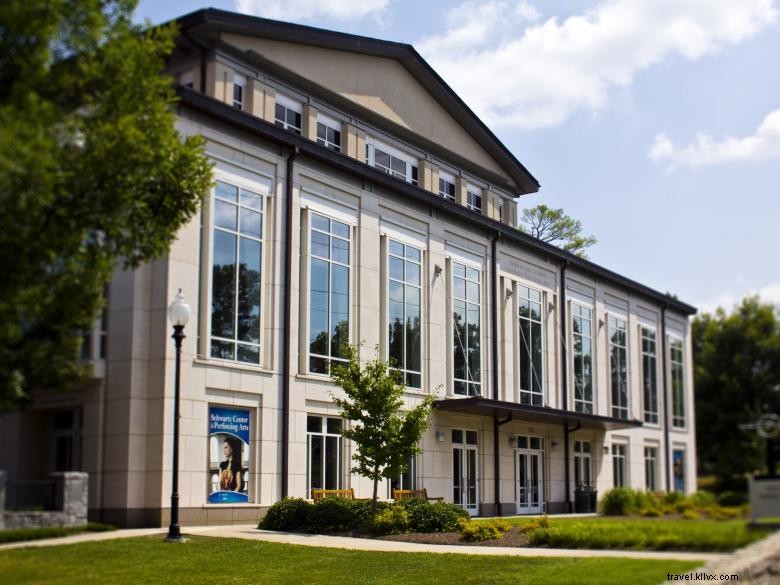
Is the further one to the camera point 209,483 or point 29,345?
point 209,483

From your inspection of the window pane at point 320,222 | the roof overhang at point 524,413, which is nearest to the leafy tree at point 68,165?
the window pane at point 320,222

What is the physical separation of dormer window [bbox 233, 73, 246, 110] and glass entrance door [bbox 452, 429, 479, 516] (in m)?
14.4

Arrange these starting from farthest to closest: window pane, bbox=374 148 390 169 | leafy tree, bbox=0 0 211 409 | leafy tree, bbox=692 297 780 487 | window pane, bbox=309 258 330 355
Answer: window pane, bbox=374 148 390 169, window pane, bbox=309 258 330 355, leafy tree, bbox=0 0 211 409, leafy tree, bbox=692 297 780 487

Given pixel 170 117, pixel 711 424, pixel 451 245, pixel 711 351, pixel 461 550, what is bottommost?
pixel 461 550

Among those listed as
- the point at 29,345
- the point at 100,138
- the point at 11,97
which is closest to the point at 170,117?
the point at 100,138

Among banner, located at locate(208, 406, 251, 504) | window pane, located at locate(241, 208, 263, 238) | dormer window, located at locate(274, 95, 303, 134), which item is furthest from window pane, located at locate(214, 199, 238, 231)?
dormer window, located at locate(274, 95, 303, 134)

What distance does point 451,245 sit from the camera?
3634 cm

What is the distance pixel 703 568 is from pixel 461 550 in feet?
43.2

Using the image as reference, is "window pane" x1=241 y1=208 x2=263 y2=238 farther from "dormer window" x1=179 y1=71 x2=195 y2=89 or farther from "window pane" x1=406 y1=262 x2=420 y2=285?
"window pane" x1=406 y1=262 x2=420 y2=285

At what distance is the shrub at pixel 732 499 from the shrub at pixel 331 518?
58.0 ft

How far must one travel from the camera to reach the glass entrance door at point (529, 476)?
38812 millimetres

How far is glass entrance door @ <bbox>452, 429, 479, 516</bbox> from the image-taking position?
115ft

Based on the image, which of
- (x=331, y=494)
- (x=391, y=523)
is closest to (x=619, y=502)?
(x=391, y=523)

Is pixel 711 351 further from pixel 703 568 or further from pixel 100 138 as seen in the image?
pixel 100 138
